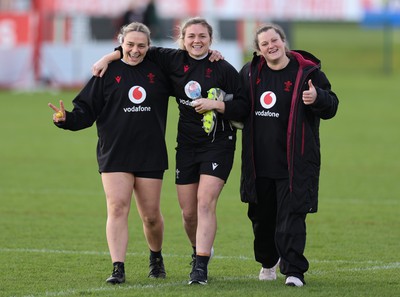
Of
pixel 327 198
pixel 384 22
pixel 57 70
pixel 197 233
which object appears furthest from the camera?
pixel 384 22

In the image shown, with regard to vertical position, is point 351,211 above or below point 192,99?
below

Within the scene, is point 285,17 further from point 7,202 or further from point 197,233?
point 197,233

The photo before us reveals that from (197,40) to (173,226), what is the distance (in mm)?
3515

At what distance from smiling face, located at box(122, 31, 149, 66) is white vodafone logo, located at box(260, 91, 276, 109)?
40.5 inches

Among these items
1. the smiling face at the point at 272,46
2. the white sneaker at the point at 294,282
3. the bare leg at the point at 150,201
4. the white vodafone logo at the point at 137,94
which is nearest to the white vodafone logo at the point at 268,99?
the smiling face at the point at 272,46

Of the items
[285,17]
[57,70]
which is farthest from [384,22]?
[57,70]

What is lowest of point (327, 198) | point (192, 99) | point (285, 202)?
point (327, 198)

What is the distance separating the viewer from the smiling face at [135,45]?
8461mm

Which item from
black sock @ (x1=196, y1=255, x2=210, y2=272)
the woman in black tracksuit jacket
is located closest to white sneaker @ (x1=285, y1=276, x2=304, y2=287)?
the woman in black tracksuit jacket

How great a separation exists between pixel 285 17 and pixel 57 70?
10.7m

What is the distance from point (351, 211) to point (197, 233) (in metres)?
4.45

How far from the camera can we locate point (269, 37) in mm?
8281

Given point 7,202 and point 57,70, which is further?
point 57,70

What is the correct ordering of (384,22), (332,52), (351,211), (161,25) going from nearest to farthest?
(351,211) → (161,25) → (384,22) → (332,52)
